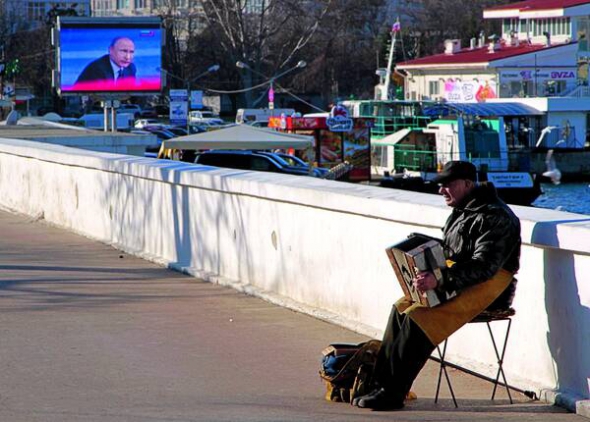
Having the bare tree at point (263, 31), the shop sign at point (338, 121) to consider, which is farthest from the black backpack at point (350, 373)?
the bare tree at point (263, 31)

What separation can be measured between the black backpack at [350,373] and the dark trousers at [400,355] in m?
0.10

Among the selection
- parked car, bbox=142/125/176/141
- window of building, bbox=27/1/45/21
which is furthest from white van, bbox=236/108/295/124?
window of building, bbox=27/1/45/21

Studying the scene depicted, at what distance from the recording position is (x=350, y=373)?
7031 mm

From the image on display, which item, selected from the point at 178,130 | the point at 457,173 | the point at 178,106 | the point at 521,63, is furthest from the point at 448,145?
the point at 457,173

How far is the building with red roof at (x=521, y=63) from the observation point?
79.4m

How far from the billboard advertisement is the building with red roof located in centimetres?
A: 4341

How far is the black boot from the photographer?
6.83m

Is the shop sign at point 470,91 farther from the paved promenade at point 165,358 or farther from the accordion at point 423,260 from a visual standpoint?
the accordion at point 423,260

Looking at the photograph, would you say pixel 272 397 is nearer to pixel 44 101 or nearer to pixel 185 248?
pixel 185 248

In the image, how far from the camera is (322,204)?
9695 millimetres

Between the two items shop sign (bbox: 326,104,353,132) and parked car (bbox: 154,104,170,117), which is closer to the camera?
shop sign (bbox: 326,104,353,132)

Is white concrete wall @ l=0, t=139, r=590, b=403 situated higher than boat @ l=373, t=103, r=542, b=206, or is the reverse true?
white concrete wall @ l=0, t=139, r=590, b=403

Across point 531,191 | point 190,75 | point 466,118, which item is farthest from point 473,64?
point 190,75

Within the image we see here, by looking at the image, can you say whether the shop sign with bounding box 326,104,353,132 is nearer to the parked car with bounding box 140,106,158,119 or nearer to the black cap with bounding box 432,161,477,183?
the parked car with bounding box 140,106,158,119
